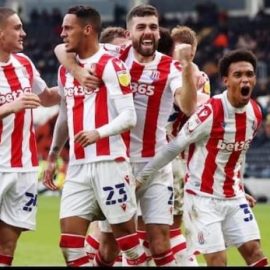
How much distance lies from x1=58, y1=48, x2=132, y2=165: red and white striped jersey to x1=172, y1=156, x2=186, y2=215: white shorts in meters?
1.66

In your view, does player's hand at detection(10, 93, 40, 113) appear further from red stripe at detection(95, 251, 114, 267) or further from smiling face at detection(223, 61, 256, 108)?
red stripe at detection(95, 251, 114, 267)

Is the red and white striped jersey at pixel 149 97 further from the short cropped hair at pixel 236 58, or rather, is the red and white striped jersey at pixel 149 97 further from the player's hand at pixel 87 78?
the player's hand at pixel 87 78

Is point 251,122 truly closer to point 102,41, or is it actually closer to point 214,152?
point 214,152

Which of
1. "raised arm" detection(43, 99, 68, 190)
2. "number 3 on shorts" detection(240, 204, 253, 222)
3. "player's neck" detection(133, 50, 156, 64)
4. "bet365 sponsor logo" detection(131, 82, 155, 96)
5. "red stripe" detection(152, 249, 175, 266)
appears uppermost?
"player's neck" detection(133, 50, 156, 64)

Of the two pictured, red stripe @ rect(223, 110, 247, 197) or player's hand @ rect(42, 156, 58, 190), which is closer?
red stripe @ rect(223, 110, 247, 197)

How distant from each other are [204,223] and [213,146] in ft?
1.97

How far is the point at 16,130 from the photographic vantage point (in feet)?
32.5

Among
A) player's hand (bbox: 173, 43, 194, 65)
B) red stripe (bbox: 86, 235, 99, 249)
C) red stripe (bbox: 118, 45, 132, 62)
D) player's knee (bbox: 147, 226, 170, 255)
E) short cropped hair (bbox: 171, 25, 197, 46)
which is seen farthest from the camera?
red stripe (bbox: 86, 235, 99, 249)

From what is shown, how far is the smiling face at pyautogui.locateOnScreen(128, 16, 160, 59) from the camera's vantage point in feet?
32.7

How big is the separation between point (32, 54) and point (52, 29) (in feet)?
7.43

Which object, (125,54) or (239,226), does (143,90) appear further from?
(239,226)

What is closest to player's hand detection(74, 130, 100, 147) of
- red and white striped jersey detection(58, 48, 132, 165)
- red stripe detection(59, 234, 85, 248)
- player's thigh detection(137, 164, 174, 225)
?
red and white striped jersey detection(58, 48, 132, 165)

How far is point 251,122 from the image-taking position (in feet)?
32.4

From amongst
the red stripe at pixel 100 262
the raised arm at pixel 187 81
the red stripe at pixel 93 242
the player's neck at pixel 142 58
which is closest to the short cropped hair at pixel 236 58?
the raised arm at pixel 187 81
